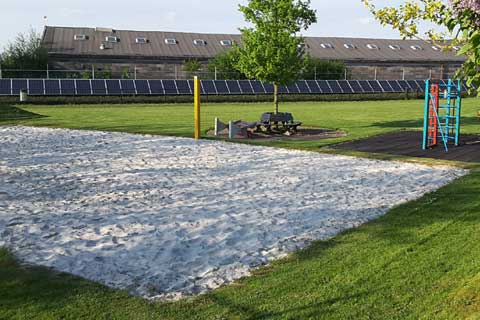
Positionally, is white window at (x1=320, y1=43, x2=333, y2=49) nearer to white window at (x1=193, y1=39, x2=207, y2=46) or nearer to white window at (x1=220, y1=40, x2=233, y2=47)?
white window at (x1=220, y1=40, x2=233, y2=47)

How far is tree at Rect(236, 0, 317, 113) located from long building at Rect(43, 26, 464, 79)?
3569cm

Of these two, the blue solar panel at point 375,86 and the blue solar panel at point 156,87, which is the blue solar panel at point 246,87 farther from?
the blue solar panel at point 375,86

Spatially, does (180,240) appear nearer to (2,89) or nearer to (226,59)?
(2,89)

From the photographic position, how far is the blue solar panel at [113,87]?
4129 cm

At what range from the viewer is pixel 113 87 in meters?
42.2

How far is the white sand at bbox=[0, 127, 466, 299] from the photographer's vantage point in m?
5.80

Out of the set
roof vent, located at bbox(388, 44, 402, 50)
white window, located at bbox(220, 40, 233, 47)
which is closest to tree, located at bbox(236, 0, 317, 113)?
white window, located at bbox(220, 40, 233, 47)

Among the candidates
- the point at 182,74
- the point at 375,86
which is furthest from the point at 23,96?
the point at 375,86

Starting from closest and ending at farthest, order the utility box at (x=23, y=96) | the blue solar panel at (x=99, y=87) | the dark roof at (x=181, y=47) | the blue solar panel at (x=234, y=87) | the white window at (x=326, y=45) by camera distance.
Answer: the utility box at (x=23, y=96) → the blue solar panel at (x=99, y=87) → the blue solar panel at (x=234, y=87) → the dark roof at (x=181, y=47) → the white window at (x=326, y=45)

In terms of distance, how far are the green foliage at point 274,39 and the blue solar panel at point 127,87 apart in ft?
76.7

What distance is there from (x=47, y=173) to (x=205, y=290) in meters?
7.23

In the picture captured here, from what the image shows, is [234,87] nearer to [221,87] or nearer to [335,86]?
[221,87]

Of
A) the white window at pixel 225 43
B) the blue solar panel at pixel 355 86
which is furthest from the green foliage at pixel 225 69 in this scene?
the white window at pixel 225 43

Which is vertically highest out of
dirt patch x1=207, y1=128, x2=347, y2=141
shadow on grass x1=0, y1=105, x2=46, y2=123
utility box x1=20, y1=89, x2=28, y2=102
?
utility box x1=20, y1=89, x2=28, y2=102
